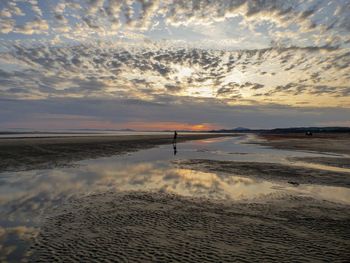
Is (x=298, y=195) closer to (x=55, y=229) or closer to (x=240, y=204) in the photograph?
(x=240, y=204)

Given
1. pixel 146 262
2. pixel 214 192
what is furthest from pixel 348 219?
pixel 146 262

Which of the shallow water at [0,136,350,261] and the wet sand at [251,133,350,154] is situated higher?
the shallow water at [0,136,350,261]

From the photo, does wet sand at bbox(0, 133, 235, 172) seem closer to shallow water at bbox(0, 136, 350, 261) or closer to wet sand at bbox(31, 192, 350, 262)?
shallow water at bbox(0, 136, 350, 261)

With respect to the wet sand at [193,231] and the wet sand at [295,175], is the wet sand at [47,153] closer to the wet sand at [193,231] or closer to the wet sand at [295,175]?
the wet sand at [295,175]

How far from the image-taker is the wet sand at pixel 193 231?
7406mm

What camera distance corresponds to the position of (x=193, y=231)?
365 inches

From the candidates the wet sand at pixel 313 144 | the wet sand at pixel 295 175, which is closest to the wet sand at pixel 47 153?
the wet sand at pixel 295 175

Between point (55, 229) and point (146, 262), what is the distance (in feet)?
12.8

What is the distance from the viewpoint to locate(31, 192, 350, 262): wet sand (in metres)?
7.41

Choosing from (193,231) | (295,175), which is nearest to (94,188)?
(193,231)

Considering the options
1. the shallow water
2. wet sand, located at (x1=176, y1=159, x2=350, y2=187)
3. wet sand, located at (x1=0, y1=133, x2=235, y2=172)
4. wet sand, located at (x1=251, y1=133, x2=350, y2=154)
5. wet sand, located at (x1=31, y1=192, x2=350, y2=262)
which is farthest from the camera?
wet sand, located at (x1=251, y1=133, x2=350, y2=154)

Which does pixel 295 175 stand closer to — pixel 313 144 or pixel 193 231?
pixel 193 231

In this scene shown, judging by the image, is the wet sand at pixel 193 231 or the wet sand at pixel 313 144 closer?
the wet sand at pixel 193 231

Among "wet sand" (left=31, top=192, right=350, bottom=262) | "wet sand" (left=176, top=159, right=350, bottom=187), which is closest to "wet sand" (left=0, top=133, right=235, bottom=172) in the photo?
"wet sand" (left=176, top=159, right=350, bottom=187)
